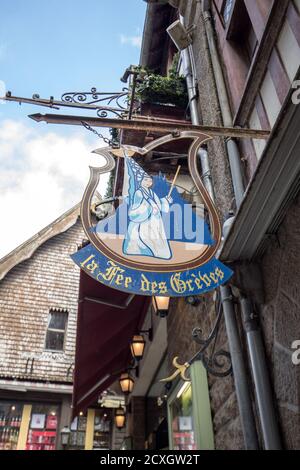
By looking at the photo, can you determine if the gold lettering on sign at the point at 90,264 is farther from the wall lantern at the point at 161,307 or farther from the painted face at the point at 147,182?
the wall lantern at the point at 161,307

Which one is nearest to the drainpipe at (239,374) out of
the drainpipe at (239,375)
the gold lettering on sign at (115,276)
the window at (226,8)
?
the drainpipe at (239,375)

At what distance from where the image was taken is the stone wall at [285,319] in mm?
2312

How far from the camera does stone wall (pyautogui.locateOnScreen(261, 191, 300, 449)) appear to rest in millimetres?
2312

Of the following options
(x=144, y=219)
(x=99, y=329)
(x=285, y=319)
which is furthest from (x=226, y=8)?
(x=99, y=329)

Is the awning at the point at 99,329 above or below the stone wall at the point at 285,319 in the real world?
above

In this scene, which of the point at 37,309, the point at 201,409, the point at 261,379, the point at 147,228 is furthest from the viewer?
the point at 37,309

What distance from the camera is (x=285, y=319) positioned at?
2.49 m

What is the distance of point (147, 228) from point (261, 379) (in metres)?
1.43

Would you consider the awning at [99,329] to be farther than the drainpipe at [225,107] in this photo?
Yes

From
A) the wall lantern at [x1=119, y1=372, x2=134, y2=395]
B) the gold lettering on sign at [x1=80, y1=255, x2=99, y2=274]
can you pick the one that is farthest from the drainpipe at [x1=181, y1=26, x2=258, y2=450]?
the wall lantern at [x1=119, y1=372, x2=134, y2=395]

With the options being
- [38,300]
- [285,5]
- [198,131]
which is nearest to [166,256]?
[198,131]

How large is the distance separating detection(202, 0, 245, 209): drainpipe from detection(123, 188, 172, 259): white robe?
0.72 meters

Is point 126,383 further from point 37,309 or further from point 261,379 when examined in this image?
point 261,379

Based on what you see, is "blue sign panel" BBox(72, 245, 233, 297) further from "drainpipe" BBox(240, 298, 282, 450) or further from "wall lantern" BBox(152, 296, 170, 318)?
"wall lantern" BBox(152, 296, 170, 318)
